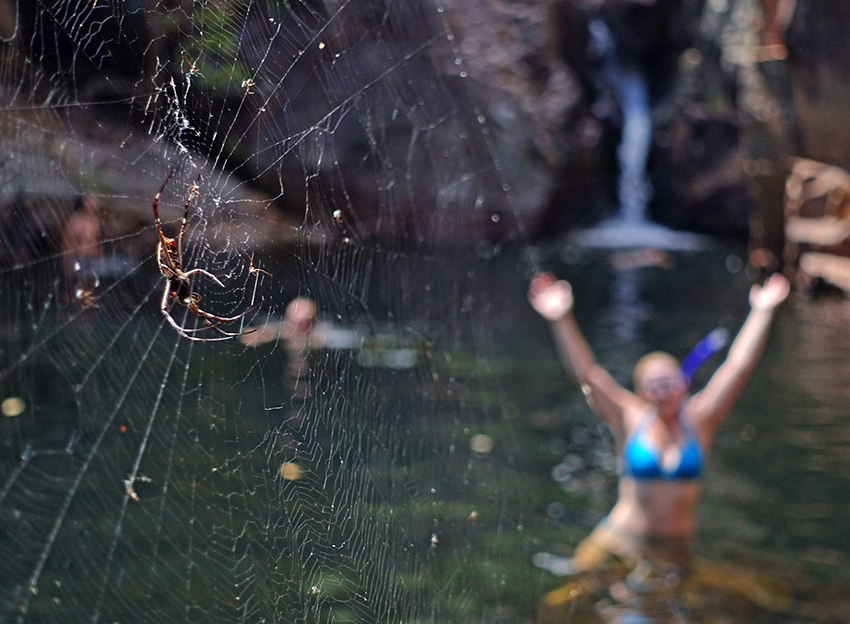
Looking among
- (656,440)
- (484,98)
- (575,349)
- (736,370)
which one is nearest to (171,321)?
(575,349)

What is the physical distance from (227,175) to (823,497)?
5497mm

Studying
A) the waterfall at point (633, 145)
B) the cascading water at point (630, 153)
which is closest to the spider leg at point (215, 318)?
the cascading water at point (630, 153)

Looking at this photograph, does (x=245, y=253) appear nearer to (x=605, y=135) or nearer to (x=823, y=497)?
(x=823, y=497)

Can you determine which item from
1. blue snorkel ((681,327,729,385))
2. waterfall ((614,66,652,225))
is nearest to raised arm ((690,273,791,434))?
blue snorkel ((681,327,729,385))

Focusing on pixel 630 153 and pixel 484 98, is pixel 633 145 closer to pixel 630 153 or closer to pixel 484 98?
pixel 630 153

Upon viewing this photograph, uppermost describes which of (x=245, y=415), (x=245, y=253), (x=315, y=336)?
(x=245, y=253)

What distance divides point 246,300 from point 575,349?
339 cm

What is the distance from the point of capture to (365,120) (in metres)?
1.52

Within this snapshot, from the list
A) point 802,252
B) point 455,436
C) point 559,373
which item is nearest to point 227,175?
point 455,436

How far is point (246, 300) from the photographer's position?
1.10m

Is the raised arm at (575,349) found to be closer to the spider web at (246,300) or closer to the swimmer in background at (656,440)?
the swimmer in background at (656,440)

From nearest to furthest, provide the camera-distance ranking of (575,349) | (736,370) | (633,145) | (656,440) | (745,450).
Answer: (575,349) → (656,440) → (736,370) → (745,450) → (633,145)

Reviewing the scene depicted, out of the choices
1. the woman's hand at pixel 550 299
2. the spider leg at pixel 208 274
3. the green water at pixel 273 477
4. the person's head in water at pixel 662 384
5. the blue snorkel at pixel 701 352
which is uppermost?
the spider leg at pixel 208 274

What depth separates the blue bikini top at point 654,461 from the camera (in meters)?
4.37
